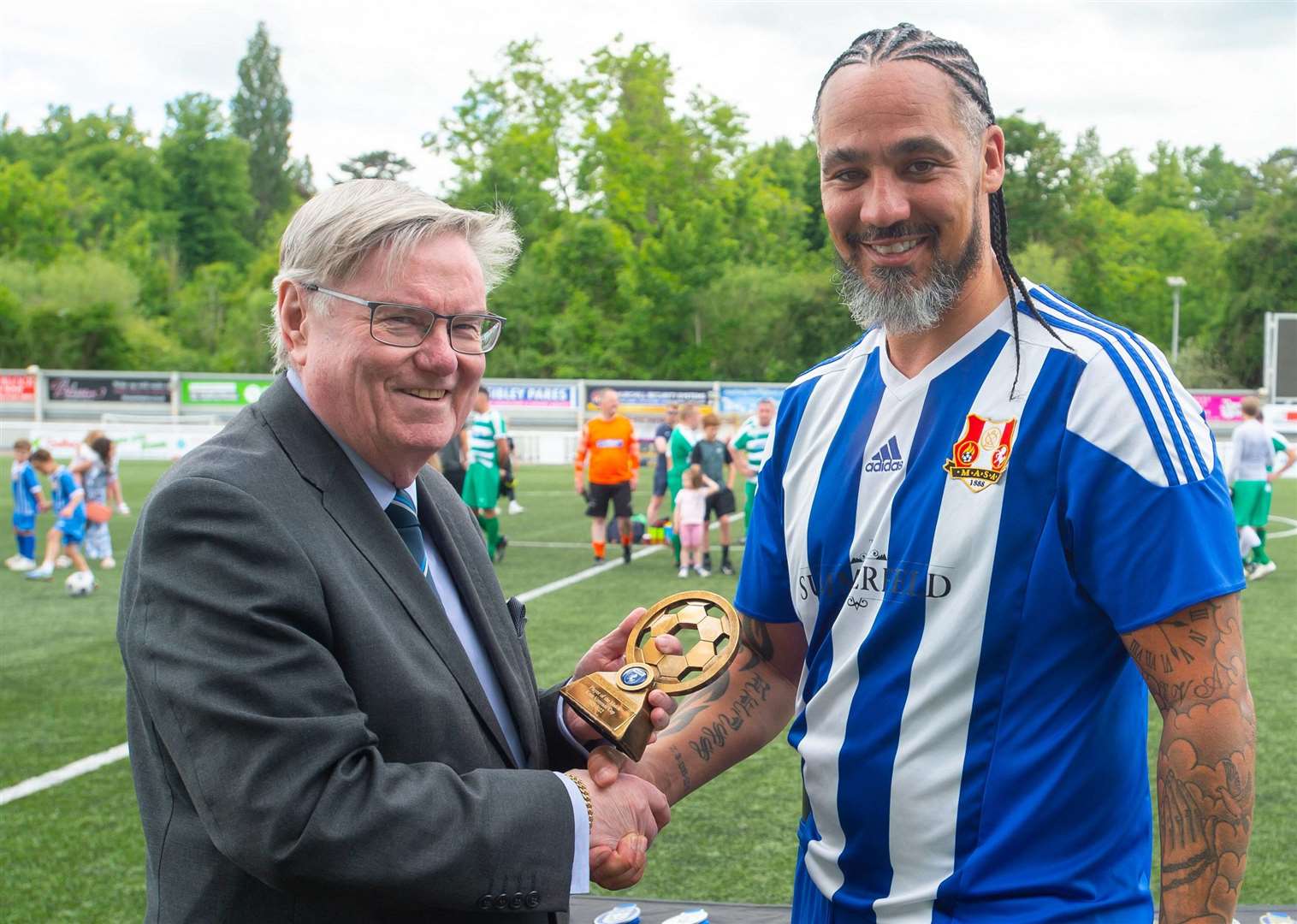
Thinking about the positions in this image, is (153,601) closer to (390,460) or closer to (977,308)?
(390,460)

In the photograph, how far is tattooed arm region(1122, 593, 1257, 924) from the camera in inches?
74.9

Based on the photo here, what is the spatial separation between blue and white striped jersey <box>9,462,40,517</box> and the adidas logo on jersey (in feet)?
49.8

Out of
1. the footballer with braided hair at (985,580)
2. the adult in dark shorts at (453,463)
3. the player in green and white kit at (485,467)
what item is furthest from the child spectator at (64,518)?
the footballer with braided hair at (985,580)

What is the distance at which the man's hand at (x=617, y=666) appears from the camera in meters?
2.40

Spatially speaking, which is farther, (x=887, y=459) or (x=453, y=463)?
(x=453, y=463)

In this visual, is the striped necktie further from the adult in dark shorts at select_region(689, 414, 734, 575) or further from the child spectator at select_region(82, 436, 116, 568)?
the child spectator at select_region(82, 436, 116, 568)

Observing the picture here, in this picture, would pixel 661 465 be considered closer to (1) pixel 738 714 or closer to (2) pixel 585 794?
(1) pixel 738 714

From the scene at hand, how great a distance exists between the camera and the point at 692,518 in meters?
14.4

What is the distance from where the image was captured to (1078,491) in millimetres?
1983

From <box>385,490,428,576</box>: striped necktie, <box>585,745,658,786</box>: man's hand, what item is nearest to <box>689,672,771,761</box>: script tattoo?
<box>585,745,658,786</box>: man's hand

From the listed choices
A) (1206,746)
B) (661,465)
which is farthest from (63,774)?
(661,465)

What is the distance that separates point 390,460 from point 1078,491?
114 cm

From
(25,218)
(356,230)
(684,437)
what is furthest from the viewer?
(25,218)

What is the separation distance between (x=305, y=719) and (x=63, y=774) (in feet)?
19.2
